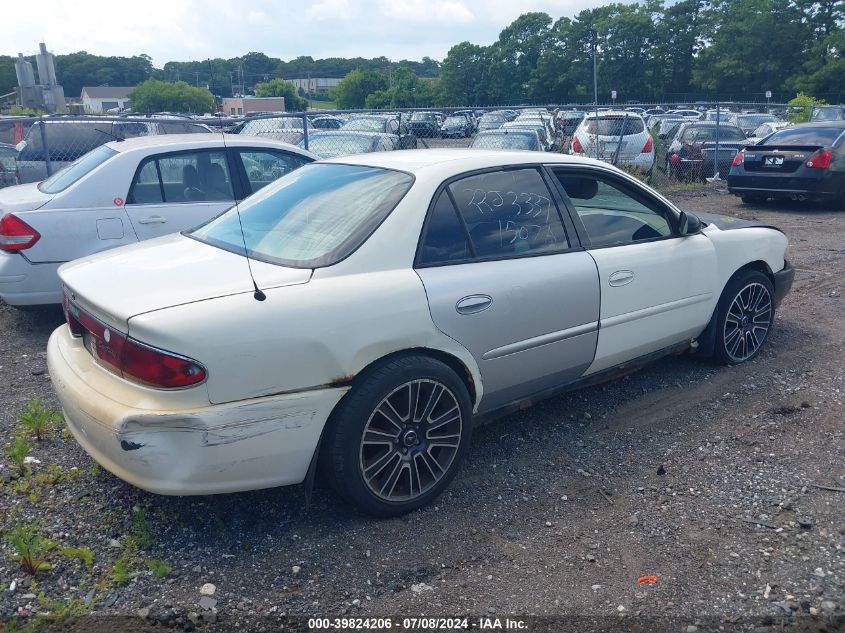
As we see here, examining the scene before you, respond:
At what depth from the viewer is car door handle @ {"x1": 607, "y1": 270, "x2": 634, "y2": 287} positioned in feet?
14.4

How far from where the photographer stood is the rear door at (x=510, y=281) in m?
3.74

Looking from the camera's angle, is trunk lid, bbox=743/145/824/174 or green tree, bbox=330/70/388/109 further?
green tree, bbox=330/70/388/109

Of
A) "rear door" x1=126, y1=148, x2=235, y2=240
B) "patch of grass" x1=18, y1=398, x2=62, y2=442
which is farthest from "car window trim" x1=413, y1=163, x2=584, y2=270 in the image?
"rear door" x1=126, y1=148, x2=235, y2=240

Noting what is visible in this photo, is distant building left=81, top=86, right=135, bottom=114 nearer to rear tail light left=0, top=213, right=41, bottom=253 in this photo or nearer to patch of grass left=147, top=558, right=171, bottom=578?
rear tail light left=0, top=213, right=41, bottom=253

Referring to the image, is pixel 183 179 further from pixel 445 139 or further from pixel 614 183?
pixel 445 139

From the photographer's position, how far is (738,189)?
13086mm

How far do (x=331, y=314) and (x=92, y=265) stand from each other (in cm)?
141

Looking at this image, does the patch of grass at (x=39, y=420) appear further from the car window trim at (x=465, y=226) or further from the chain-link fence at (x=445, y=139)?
the chain-link fence at (x=445, y=139)

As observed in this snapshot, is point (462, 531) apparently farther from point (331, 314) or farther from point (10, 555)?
point (10, 555)

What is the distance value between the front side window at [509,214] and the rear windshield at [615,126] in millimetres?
12034

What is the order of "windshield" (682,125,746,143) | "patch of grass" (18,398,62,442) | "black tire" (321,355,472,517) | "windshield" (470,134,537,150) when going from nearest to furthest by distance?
1. "black tire" (321,355,472,517)
2. "patch of grass" (18,398,62,442)
3. "windshield" (470,134,537,150)
4. "windshield" (682,125,746,143)

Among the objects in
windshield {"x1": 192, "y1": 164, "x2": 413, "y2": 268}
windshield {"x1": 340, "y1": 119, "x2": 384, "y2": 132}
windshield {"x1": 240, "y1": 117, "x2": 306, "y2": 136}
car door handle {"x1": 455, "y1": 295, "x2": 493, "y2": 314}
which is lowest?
windshield {"x1": 340, "y1": 119, "x2": 384, "y2": 132}

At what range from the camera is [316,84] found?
8881 centimetres

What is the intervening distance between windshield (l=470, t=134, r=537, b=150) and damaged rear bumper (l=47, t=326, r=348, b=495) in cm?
1232
